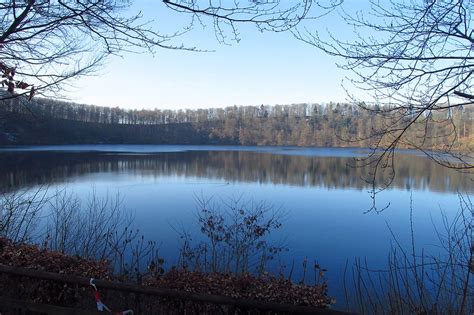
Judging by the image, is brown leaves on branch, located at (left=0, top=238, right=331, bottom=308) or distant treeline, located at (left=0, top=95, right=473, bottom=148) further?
distant treeline, located at (left=0, top=95, right=473, bottom=148)

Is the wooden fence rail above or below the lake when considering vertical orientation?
above

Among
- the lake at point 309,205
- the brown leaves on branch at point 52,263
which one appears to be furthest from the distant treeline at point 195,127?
the brown leaves on branch at point 52,263

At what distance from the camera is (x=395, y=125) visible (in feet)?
12.7

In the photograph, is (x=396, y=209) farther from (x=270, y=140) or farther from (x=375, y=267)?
(x=270, y=140)

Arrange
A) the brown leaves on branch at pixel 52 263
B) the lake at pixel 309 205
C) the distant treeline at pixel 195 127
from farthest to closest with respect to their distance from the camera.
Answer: the distant treeline at pixel 195 127, the lake at pixel 309 205, the brown leaves on branch at pixel 52 263

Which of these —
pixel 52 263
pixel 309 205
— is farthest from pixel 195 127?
pixel 52 263

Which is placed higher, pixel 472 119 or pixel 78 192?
pixel 472 119

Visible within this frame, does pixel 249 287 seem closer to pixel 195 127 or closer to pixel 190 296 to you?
pixel 190 296

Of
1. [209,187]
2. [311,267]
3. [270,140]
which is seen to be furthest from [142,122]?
[311,267]

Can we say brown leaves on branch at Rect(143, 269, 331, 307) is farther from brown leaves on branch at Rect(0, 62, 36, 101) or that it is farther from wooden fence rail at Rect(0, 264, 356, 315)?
brown leaves on branch at Rect(0, 62, 36, 101)

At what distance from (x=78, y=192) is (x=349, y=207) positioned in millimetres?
12670

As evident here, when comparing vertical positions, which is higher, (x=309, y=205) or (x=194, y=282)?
(x=194, y=282)

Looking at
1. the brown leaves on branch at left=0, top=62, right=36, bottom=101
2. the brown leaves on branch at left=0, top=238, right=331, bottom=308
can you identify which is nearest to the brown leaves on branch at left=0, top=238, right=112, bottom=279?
the brown leaves on branch at left=0, top=238, right=331, bottom=308

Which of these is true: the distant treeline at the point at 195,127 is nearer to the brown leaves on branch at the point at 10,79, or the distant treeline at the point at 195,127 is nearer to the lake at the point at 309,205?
the lake at the point at 309,205
